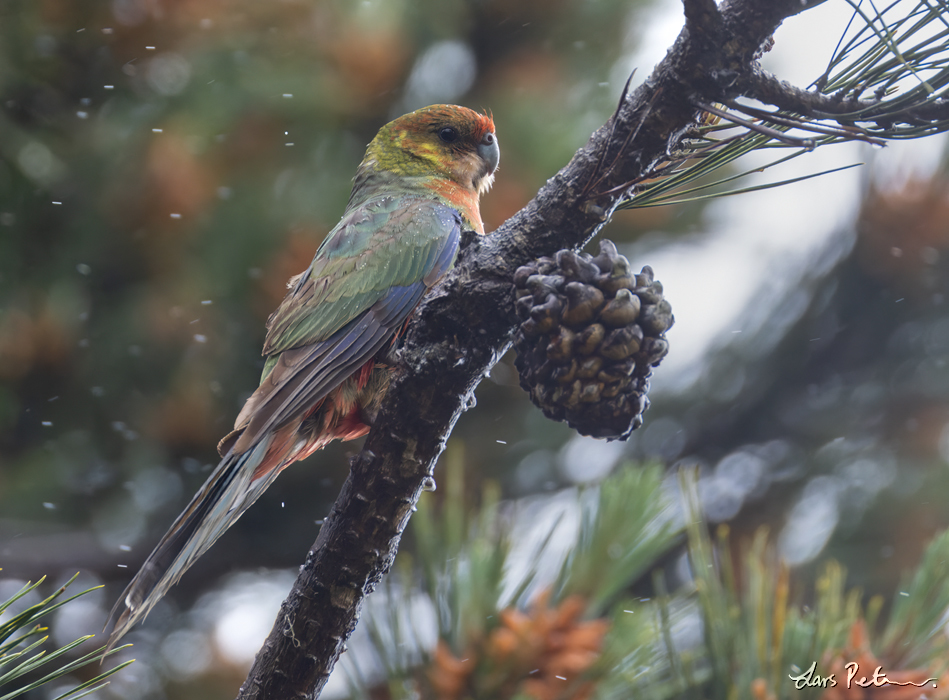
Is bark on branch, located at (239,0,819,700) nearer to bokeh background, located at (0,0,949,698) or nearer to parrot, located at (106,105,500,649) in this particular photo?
parrot, located at (106,105,500,649)

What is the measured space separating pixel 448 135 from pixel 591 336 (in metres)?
1.59

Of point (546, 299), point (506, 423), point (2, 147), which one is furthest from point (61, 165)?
point (546, 299)

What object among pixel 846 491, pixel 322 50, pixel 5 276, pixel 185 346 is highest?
pixel 322 50

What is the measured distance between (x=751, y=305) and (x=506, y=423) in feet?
3.26

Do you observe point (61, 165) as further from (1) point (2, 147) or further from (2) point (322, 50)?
(2) point (322, 50)

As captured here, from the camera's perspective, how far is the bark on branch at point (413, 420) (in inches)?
41.9

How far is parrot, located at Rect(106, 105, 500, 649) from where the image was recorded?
1312 millimetres

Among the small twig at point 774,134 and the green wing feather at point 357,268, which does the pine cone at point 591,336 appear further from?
the green wing feather at point 357,268

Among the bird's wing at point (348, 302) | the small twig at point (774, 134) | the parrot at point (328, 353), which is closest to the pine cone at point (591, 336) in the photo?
Result: the small twig at point (774, 134)

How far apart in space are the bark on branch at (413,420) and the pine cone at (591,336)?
9cm

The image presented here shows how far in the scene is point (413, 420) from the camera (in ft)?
3.64

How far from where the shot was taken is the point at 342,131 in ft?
8.16

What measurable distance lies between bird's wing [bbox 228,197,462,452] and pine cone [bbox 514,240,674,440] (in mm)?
676

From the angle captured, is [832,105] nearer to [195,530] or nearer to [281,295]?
[195,530]
